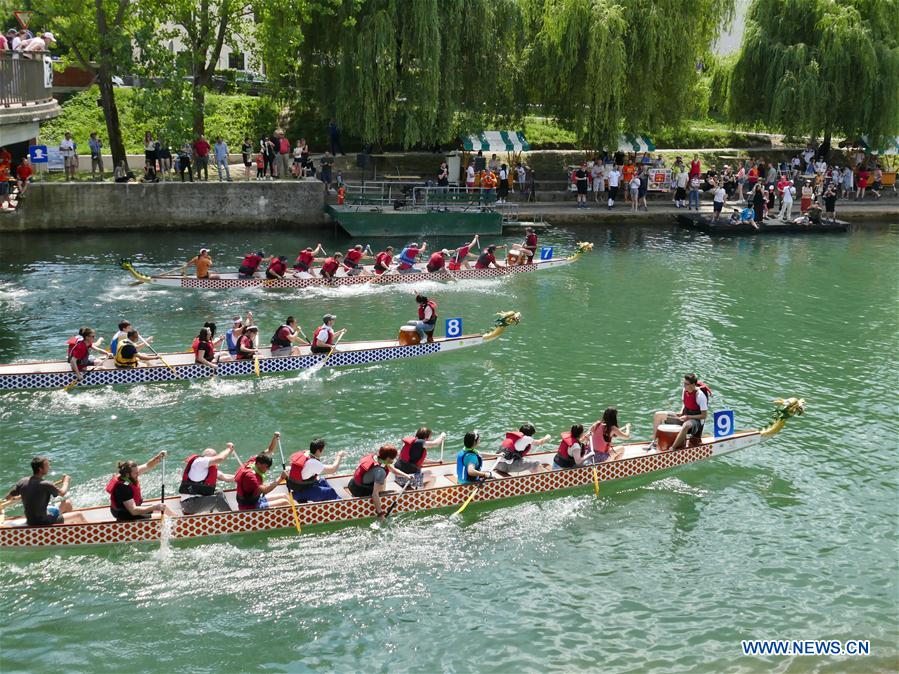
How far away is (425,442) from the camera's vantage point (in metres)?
15.6

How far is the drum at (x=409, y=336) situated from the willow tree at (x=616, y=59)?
70.1ft

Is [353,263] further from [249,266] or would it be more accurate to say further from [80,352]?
[80,352]

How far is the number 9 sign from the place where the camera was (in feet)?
74.8

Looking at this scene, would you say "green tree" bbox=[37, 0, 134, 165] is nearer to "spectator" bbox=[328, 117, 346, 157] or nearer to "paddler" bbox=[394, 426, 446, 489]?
"spectator" bbox=[328, 117, 346, 157]

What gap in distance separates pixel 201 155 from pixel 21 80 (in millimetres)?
10772

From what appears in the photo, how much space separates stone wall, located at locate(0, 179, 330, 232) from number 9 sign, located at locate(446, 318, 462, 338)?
16841 mm

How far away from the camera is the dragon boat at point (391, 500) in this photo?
14.0 metres

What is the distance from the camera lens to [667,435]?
56.0 ft

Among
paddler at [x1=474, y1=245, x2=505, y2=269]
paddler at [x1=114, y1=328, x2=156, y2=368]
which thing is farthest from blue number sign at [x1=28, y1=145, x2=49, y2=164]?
paddler at [x1=114, y1=328, x2=156, y2=368]

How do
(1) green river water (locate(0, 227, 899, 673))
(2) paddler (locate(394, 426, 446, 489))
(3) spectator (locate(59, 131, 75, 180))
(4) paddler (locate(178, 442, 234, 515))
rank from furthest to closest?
(3) spectator (locate(59, 131, 75, 180)) < (2) paddler (locate(394, 426, 446, 489)) < (4) paddler (locate(178, 442, 234, 515)) < (1) green river water (locate(0, 227, 899, 673))

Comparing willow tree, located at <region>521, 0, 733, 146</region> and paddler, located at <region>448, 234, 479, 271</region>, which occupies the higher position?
willow tree, located at <region>521, 0, 733, 146</region>

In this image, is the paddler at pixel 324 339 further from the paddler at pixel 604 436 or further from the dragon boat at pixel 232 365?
the paddler at pixel 604 436

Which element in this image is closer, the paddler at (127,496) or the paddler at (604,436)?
the paddler at (127,496)

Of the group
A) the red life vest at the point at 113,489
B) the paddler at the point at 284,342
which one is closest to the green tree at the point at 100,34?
the paddler at the point at 284,342
